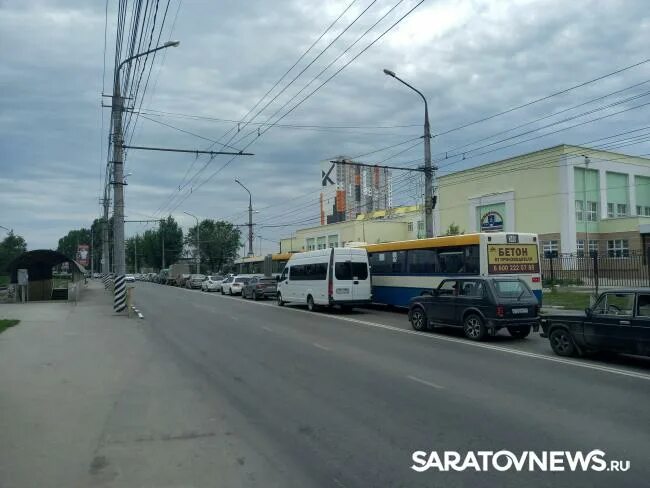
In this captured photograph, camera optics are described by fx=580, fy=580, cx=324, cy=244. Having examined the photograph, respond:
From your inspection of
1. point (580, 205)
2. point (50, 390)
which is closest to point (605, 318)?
point (50, 390)

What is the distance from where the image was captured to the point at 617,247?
45.1 metres

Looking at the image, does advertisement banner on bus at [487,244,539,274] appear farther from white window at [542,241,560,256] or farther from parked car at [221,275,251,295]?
white window at [542,241,560,256]

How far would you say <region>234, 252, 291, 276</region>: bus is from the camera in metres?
38.9

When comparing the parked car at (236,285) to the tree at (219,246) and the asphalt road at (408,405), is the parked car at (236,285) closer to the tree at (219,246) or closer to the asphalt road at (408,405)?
A: the asphalt road at (408,405)

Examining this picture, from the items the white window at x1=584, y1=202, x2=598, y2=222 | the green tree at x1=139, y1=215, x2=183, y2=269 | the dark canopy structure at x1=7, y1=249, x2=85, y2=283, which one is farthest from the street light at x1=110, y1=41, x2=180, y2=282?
the green tree at x1=139, y1=215, x2=183, y2=269

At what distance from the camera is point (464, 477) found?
5035 millimetres

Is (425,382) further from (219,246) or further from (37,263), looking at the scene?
(219,246)

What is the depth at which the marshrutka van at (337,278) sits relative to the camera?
23062mm

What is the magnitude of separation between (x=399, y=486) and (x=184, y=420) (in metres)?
3.16

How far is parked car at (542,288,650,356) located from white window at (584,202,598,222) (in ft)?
127

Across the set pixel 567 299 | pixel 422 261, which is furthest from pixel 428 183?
pixel 567 299

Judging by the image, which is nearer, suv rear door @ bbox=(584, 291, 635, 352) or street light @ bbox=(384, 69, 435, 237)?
suv rear door @ bbox=(584, 291, 635, 352)

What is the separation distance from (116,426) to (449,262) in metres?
14.8

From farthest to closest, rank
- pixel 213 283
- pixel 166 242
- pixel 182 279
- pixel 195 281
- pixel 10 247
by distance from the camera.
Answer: pixel 166 242, pixel 10 247, pixel 182 279, pixel 195 281, pixel 213 283
